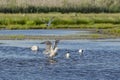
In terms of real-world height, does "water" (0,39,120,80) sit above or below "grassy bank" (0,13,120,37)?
above

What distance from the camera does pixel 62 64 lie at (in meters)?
25.8

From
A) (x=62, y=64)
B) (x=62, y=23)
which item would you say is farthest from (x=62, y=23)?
(x=62, y=64)

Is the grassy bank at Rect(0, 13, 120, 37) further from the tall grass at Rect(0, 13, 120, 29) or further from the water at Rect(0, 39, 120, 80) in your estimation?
the water at Rect(0, 39, 120, 80)

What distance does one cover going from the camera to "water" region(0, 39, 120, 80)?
2195cm

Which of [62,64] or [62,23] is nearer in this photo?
[62,64]

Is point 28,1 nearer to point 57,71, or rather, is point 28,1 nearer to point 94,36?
point 94,36

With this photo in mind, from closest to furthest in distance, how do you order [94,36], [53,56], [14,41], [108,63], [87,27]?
[108,63], [53,56], [14,41], [94,36], [87,27]

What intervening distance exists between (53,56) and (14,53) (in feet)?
9.53

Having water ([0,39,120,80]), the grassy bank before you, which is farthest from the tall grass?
water ([0,39,120,80])

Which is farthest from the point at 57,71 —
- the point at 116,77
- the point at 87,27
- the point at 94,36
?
the point at 87,27

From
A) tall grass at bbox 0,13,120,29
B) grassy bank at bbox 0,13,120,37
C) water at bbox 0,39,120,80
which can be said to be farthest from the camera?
tall grass at bbox 0,13,120,29

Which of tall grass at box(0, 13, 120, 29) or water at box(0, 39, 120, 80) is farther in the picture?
tall grass at box(0, 13, 120, 29)

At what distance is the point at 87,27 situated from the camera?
5419cm

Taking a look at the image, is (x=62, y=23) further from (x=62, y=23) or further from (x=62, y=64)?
(x=62, y=64)
